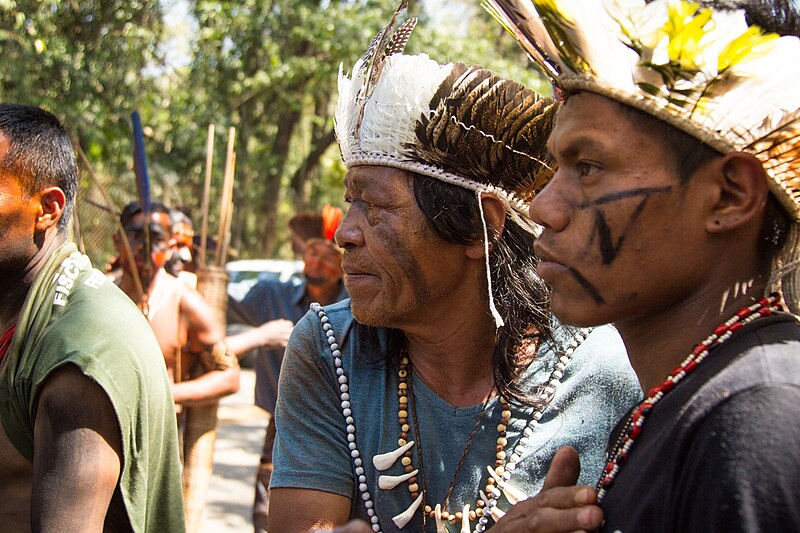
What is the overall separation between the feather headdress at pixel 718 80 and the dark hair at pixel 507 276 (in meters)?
0.93

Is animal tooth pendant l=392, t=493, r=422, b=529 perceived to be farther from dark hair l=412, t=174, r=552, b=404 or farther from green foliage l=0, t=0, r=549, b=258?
green foliage l=0, t=0, r=549, b=258

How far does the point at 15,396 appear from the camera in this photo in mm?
2430

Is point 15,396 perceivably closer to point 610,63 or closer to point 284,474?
point 284,474

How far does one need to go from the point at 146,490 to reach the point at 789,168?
1.96 m

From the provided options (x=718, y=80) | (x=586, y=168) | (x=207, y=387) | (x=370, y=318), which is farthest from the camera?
(x=207, y=387)

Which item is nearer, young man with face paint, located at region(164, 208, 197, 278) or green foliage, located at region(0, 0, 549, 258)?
young man with face paint, located at region(164, 208, 197, 278)

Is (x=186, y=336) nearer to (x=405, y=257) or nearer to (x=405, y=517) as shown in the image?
(x=405, y=257)

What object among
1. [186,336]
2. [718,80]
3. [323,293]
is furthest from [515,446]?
[323,293]

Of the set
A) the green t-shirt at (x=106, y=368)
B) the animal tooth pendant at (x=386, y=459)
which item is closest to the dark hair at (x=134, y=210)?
the green t-shirt at (x=106, y=368)

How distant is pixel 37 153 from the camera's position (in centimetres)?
267

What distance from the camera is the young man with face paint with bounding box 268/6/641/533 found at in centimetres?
225

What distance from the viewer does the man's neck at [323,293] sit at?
596cm

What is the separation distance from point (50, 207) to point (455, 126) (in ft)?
4.30

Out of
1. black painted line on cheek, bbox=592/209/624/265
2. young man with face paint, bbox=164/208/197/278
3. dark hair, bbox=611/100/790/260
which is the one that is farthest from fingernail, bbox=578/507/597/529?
young man with face paint, bbox=164/208/197/278
